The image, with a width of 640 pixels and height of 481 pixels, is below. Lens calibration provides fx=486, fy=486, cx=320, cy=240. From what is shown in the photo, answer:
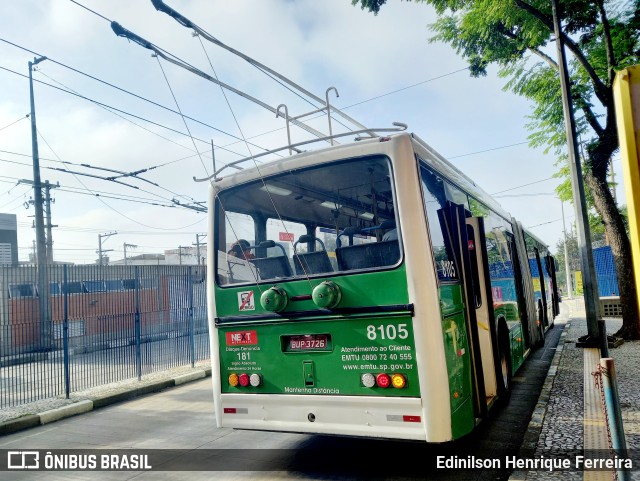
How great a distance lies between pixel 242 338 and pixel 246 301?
0.40m

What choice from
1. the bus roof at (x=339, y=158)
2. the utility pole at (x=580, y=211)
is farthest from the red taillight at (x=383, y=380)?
the utility pole at (x=580, y=211)

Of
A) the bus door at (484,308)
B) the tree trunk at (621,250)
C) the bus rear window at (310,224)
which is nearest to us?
the bus rear window at (310,224)

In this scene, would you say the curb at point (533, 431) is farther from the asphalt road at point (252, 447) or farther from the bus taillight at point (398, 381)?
the bus taillight at point (398, 381)

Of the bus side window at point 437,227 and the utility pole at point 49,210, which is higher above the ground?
the utility pole at point 49,210

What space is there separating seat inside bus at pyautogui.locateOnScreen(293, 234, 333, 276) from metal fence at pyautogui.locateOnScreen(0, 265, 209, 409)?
6402 millimetres

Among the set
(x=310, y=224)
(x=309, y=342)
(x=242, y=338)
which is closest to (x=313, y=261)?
(x=310, y=224)

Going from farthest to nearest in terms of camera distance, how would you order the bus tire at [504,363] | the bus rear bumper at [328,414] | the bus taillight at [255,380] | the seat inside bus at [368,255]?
the bus tire at [504,363] < the bus taillight at [255,380] < the seat inside bus at [368,255] < the bus rear bumper at [328,414]

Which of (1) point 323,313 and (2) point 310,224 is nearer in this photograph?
(1) point 323,313

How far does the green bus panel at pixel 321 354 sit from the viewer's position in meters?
4.30

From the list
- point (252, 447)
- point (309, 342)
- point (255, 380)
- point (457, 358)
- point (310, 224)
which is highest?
point (310, 224)

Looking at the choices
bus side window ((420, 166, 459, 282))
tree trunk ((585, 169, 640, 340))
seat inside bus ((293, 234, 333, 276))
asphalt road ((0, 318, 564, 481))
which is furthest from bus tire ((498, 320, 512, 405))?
tree trunk ((585, 169, 640, 340))

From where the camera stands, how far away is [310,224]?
5.18 metres

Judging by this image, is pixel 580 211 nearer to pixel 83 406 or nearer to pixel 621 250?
pixel 621 250

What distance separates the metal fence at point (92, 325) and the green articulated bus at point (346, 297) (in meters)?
5.64
